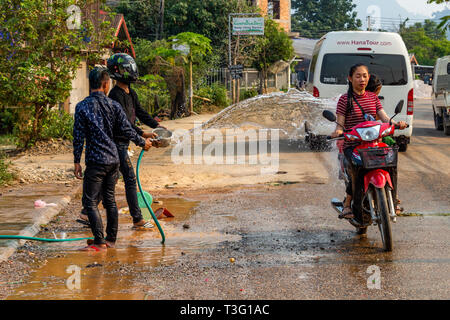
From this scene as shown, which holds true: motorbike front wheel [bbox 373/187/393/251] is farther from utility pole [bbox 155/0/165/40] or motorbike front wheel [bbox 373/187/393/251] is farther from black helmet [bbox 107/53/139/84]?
utility pole [bbox 155/0/165/40]

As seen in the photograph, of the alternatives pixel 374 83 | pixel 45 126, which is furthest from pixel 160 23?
pixel 374 83

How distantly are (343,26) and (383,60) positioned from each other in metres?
56.4

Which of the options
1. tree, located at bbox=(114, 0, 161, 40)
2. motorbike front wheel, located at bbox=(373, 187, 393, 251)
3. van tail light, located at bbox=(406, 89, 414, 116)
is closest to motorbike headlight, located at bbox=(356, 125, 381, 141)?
motorbike front wheel, located at bbox=(373, 187, 393, 251)

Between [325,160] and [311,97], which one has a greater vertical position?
[311,97]

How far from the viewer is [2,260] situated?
5.93 metres

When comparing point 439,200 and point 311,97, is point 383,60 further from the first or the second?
point 439,200

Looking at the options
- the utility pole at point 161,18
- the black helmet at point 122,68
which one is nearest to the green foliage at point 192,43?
the utility pole at point 161,18

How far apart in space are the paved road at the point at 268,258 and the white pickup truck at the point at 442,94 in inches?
450

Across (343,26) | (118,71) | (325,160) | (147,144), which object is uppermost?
(343,26)

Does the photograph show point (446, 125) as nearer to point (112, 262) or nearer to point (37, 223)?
point (37, 223)

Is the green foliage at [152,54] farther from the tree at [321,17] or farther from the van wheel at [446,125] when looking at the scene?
the tree at [321,17]

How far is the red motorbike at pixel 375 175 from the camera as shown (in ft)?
19.7

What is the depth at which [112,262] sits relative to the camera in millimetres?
5855
